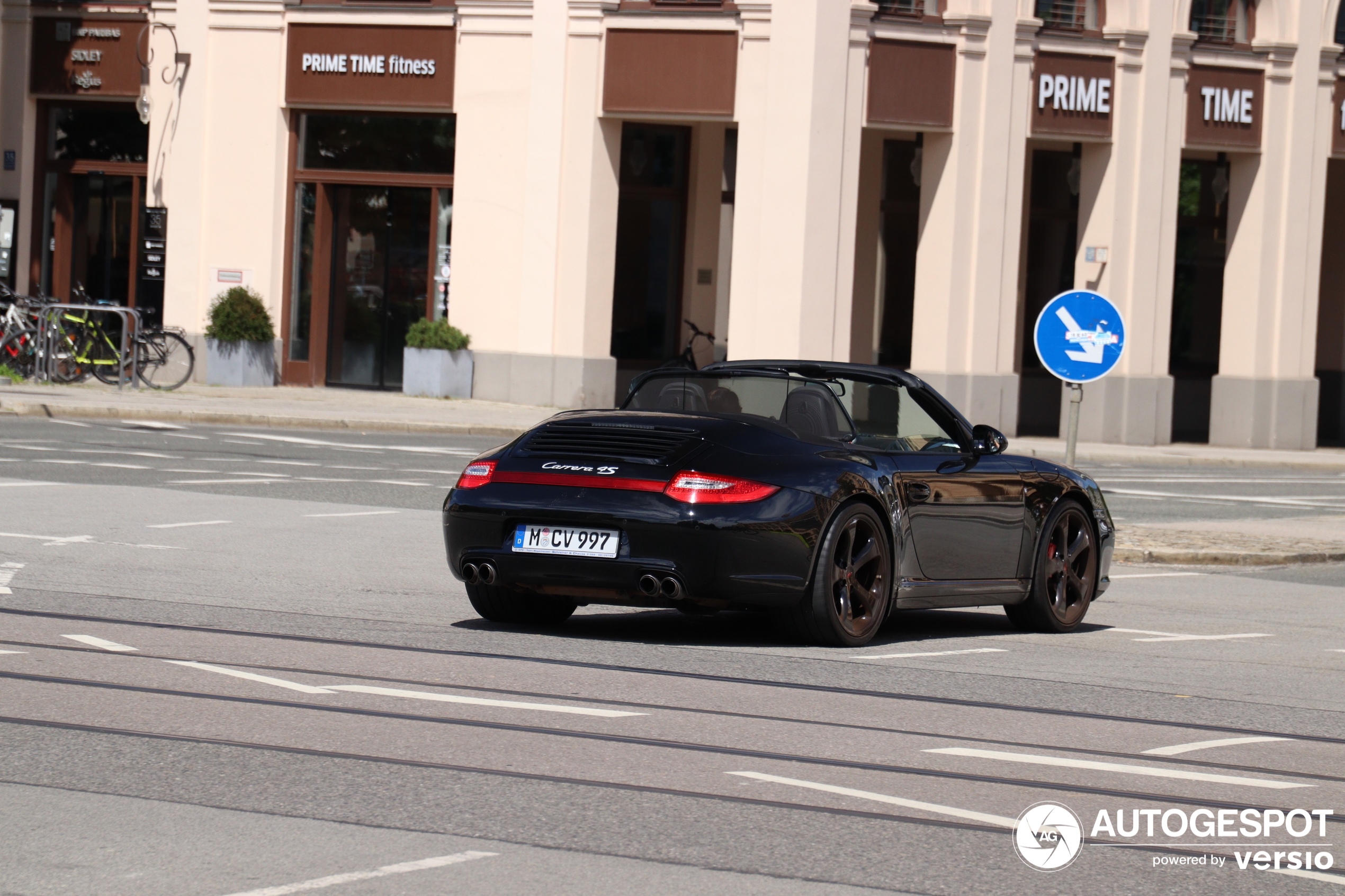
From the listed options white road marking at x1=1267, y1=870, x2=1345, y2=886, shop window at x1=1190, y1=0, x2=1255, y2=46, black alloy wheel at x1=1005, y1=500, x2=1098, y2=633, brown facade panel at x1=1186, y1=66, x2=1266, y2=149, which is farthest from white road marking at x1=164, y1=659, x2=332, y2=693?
shop window at x1=1190, y1=0, x2=1255, y2=46

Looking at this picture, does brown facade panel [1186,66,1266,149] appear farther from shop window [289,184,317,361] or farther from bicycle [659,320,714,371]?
shop window [289,184,317,361]

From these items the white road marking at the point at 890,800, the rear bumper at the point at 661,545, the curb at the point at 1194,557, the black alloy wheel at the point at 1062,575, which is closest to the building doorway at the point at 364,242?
the curb at the point at 1194,557

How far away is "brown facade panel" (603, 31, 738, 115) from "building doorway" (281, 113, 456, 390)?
3.01 metres

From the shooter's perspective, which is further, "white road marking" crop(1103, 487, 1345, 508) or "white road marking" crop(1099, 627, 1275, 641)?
"white road marking" crop(1103, 487, 1345, 508)

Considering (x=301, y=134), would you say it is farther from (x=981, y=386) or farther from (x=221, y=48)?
(x=981, y=386)

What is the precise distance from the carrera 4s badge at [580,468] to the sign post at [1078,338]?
7.98 metres

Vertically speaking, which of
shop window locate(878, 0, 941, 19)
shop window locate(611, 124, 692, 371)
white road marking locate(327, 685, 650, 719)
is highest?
shop window locate(878, 0, 941, 19)

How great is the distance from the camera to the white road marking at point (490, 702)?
7.06m

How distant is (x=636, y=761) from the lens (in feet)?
20.6

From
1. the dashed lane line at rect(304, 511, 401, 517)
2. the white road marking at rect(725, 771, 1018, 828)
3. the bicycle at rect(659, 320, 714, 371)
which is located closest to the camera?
the white road marking at rect(725, 771, 1018, 828)

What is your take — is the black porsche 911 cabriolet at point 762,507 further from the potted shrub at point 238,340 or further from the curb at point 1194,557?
the potted shrub at point 238,340

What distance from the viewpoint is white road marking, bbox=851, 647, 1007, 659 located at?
29.4ft

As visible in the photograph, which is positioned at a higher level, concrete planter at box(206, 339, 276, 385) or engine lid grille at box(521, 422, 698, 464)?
engine lid grille at box(521, 422, 698, 464)
